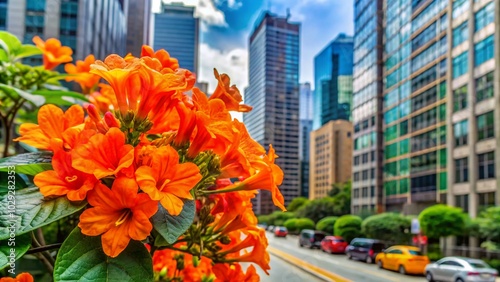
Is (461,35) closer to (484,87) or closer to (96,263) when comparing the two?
(484,87)

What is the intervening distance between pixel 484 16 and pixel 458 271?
7.72 ft

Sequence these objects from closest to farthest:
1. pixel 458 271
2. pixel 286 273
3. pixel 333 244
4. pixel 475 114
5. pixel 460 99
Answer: pixel 286 273, pixel 333 244, pixel 458 271, pixel 460 99, pixel 475 114

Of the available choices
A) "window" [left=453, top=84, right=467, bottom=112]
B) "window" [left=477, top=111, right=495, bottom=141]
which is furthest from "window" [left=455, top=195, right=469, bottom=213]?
"window" [left=453, top=84, right=467, bottom=112]

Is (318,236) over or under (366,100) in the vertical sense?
under

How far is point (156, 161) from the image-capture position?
189mm

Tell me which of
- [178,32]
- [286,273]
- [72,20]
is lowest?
[286,273]

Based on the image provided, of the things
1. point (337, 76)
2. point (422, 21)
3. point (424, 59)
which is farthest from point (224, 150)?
point (424, 59)

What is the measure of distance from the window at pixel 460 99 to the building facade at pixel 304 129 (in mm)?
3603

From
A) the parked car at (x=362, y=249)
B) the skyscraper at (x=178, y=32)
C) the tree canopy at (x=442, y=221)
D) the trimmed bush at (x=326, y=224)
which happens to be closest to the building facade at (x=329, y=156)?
the trimmed bush at (x=326, y=224)

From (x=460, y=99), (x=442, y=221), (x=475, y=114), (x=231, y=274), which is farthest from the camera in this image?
(x=475, y=114)

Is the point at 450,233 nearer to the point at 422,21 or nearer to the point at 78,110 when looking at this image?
the point at 422,21

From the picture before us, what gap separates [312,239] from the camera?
140 cm

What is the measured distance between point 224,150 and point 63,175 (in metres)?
0.08

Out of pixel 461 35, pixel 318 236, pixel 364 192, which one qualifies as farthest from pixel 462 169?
pixel 318 236
